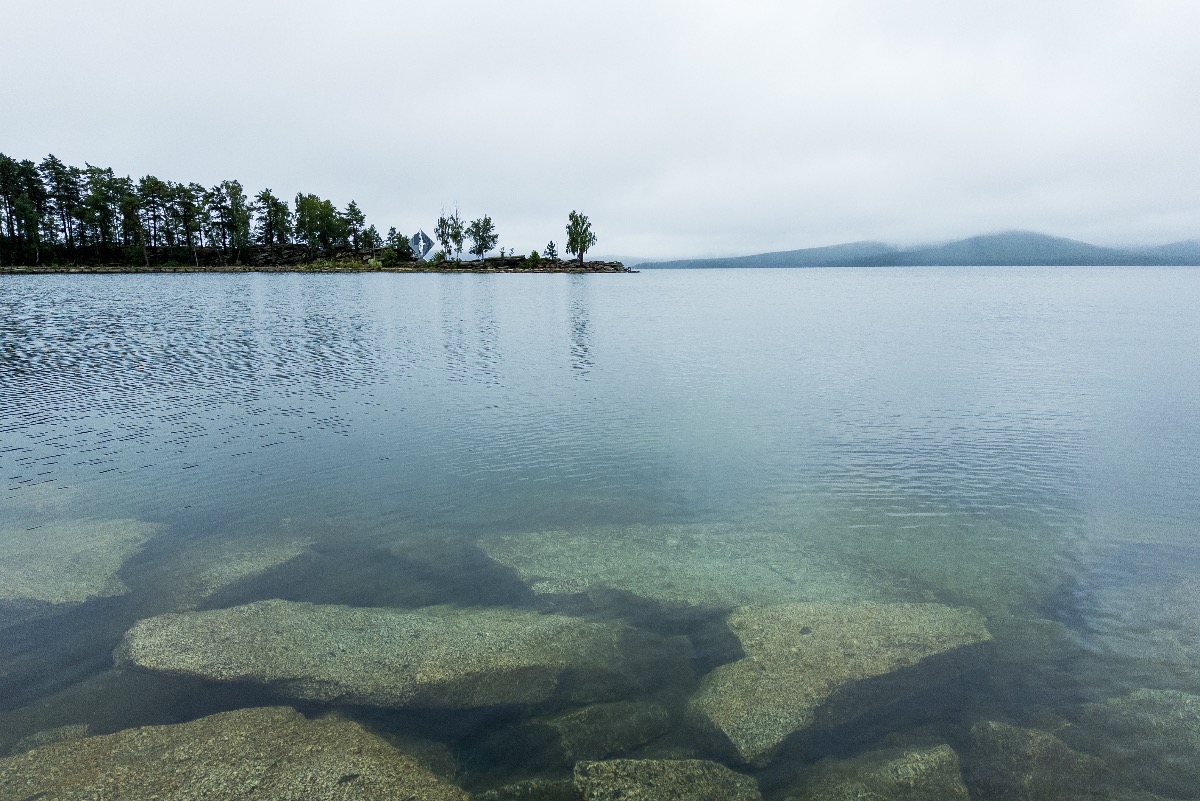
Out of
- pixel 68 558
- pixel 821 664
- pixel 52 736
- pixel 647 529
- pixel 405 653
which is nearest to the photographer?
pixel 52 736

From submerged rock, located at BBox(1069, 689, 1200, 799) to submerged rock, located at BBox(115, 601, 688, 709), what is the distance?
7.60 m

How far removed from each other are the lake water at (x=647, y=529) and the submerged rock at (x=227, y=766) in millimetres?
708

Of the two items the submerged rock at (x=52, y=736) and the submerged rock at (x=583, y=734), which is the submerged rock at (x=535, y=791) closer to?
the submerged rock at (x=583, y=734)

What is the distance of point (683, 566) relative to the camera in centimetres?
1812

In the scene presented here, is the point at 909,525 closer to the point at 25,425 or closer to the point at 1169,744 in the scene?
the point at 1169,744

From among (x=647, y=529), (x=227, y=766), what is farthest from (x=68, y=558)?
(x=647, y=529)

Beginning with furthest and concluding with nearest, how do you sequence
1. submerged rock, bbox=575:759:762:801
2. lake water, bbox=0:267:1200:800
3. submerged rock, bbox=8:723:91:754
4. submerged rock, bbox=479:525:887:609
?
1. submerged rock, bbox=479:525:887:609
2. lake water, bbox=0:267:1200:800
3. submerged rock, bbox=8:723:91:754
4. submerged rock, bbox=575:759:762:801

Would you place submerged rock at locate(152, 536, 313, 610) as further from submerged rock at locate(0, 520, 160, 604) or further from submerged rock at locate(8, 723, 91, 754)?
submerged rock at locate(8, 723, 91, 754)

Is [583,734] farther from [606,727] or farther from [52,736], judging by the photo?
[52,736]

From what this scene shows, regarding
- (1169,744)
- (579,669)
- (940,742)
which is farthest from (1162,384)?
(579,669)

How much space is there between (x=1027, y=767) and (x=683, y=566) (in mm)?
8953

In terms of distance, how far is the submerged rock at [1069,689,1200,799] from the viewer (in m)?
10.5

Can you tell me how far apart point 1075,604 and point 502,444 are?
856 inches

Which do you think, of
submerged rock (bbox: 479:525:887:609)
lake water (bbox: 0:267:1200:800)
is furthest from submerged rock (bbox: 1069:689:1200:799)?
submerged rock (bbox: 479:525:887:609)
